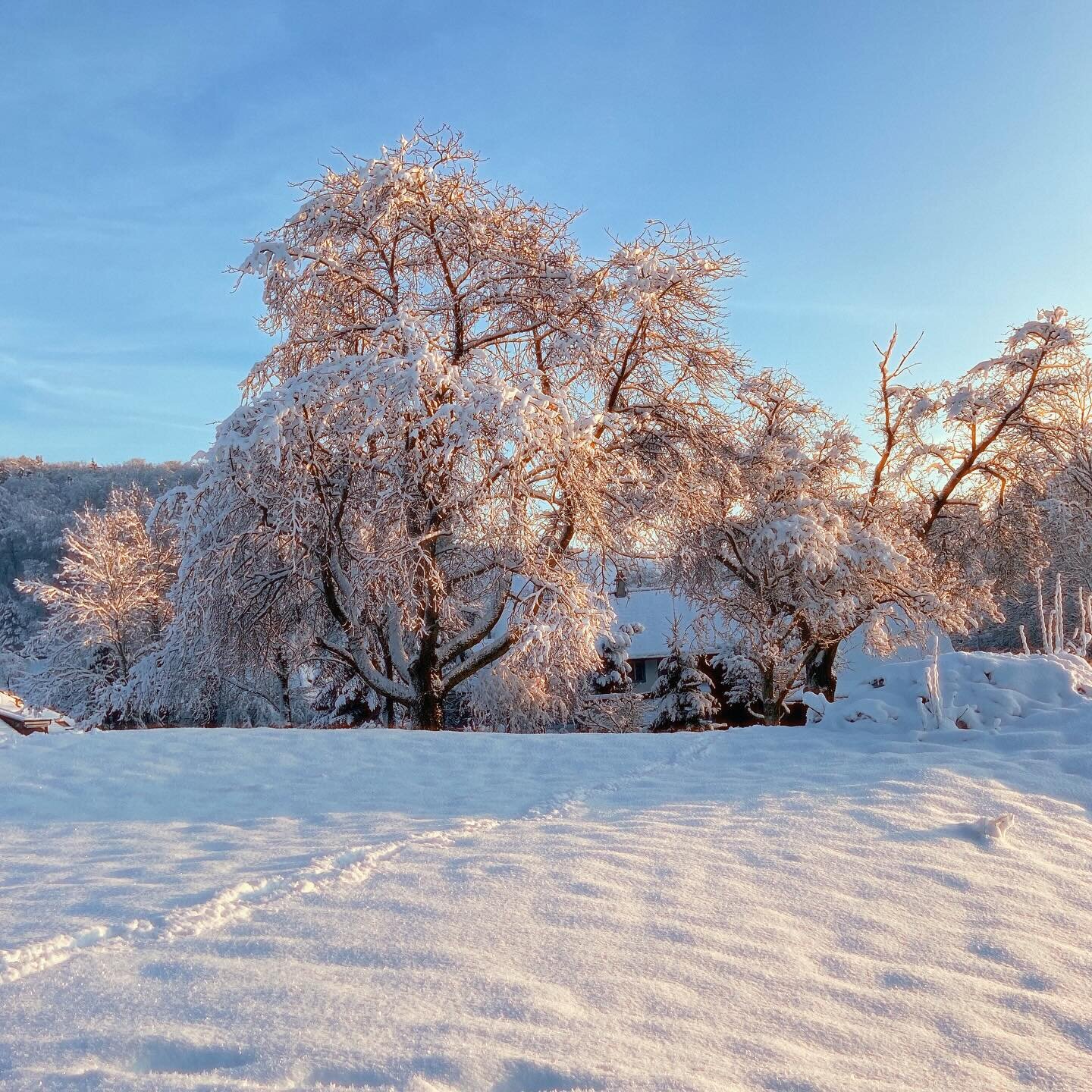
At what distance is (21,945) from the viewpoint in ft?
11.3

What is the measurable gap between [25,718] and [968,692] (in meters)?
12.7

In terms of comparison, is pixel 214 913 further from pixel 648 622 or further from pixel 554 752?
pixel 648 622

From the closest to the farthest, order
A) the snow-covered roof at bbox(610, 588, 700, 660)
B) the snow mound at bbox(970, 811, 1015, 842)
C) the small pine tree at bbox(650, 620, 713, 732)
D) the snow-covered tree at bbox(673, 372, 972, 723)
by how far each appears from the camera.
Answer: the snow mound at bbox(970, 811, 1015, 842) < the snow-covered tree at bbox(673, 372, 972, 723) < the small pine tree at bbox(650, 620, 713, 732) < the snow-covered roof at bbox(610, 588, 700, 660)

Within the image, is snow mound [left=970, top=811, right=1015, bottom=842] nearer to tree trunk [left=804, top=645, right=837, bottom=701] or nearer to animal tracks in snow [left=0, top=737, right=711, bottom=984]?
animal tracks in snow [left=0, top=737, right=711, bottom=984]

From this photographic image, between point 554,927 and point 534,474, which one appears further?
point 534,474

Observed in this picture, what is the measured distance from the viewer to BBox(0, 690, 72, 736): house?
42.2 feet

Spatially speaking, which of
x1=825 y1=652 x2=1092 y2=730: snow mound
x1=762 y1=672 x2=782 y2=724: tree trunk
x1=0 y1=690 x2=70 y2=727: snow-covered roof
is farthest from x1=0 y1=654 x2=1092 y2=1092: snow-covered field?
x1=762 y1=672 x2=782 y2=724: tree trunk

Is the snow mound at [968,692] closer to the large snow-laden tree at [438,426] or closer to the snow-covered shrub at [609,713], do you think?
the large snow-laden tree at [438,426]

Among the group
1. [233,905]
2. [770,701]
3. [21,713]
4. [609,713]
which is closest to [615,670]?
[609,713]

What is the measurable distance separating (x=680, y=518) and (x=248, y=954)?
1100 centimetres

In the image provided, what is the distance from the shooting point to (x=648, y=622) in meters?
34.2

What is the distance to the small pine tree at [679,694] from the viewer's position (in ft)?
77.6

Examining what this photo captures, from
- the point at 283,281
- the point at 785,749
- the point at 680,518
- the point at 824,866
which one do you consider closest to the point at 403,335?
the point at 283,281

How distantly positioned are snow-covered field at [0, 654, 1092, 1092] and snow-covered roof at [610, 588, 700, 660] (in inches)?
952
